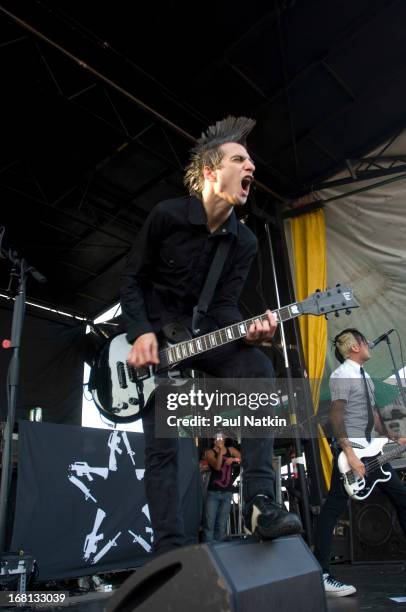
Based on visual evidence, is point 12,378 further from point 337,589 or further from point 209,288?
point 337,589

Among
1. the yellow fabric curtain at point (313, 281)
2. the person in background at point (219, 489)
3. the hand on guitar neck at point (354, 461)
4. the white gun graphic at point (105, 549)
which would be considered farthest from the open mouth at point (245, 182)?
the person in background at point (219, 489)

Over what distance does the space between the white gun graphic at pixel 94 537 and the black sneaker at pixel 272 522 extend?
308cm

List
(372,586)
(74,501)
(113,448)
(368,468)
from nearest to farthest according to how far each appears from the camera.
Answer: (372,586)
(368,468)
(74,501)
(113,448)

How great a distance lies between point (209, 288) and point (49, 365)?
8.62 m

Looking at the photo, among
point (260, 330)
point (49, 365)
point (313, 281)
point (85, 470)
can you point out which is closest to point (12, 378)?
point (85, 470)

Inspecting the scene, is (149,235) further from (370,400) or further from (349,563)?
(349,563)

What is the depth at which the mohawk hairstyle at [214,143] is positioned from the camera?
226 cm

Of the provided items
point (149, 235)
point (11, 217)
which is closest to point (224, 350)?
point (149, 235)

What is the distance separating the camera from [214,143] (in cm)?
229

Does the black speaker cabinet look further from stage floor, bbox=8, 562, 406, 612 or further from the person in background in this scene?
the person in background

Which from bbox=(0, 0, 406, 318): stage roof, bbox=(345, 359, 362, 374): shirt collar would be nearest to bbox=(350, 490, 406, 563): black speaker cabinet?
bbox=(345, 359, 362, 374): shirt collar

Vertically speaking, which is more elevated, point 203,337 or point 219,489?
point 203,337

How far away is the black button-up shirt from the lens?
2184 mm

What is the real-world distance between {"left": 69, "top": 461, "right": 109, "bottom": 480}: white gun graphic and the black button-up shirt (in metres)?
2.56
